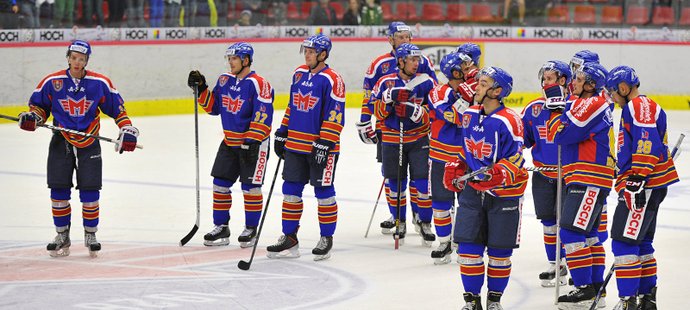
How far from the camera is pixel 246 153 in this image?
27.1 feet

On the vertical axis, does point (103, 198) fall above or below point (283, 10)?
below

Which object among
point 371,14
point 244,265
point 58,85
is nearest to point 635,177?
point 244,265

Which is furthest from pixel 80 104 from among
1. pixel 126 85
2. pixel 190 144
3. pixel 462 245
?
pixel 126 85

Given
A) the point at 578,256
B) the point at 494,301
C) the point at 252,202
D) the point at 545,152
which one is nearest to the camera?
the point at 494,301

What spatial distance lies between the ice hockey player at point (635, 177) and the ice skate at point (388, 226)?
2866 millimetres

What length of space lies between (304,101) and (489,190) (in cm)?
227

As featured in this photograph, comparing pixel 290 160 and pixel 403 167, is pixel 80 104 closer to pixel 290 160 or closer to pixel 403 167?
pixel 290 160

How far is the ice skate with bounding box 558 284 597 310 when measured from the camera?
6.53 metres

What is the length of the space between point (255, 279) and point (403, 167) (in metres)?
1.79

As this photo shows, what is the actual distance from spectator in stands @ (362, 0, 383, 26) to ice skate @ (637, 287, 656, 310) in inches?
461

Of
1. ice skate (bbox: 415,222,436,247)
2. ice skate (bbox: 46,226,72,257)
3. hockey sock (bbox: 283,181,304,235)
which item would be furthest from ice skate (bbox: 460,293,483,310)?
ice skate (bbox: 46,226,72,257)

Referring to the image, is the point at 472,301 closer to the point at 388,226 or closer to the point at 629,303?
the point at 629,303

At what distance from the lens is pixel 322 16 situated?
1764 centimetres

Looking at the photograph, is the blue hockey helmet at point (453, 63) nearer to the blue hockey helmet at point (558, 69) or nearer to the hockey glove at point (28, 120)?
the blue hockey helmet at point (558, 69)
